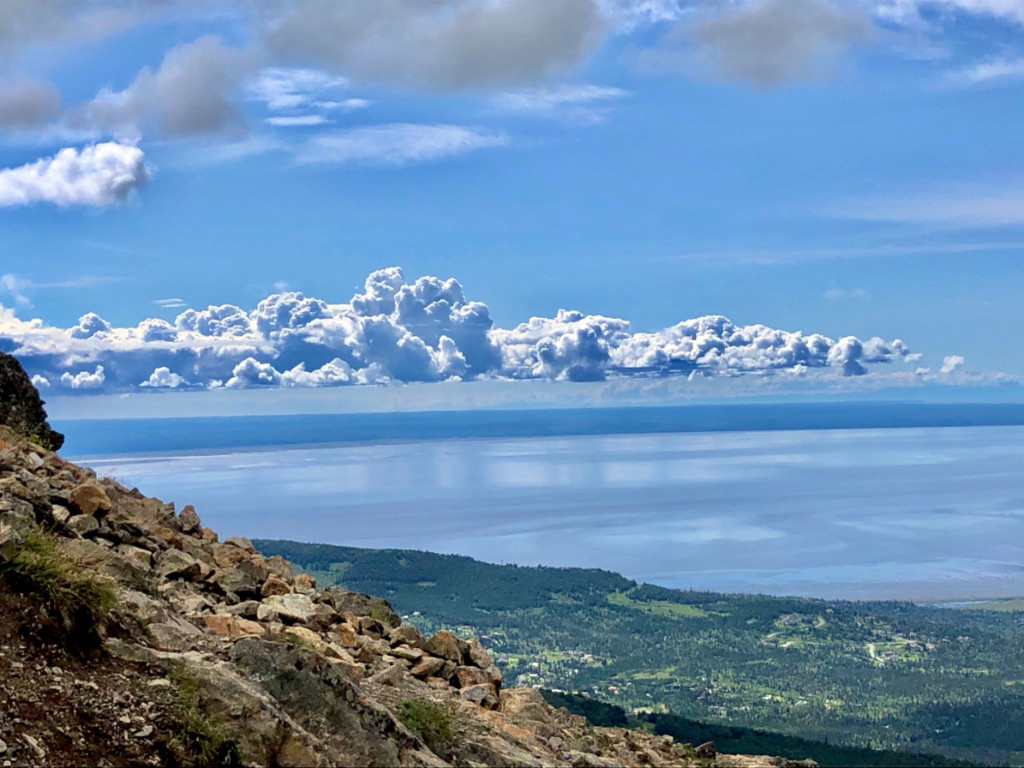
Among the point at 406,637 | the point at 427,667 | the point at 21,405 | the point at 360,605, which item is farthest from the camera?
the point at 21,405

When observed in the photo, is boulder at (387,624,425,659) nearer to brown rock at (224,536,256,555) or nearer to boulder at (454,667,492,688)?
boulder at (454,667,492,688)

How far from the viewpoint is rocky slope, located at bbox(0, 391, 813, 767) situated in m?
9.82

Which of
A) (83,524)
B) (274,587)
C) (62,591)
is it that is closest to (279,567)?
(274,587)

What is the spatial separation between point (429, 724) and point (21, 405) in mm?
14218

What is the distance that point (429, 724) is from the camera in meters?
12.5

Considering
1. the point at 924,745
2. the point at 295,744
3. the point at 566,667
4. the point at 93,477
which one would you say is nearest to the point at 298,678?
the point at 295,744

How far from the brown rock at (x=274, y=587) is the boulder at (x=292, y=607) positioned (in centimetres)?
28

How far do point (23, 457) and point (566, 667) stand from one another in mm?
164732

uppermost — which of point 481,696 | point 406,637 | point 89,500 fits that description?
point 89,500

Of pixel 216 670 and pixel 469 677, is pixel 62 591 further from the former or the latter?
pixel 469 677

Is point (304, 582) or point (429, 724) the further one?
point (304, 582)

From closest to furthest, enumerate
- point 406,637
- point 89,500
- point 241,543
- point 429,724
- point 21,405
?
1. point 429,724
2. point 89,500
3. point 406,637
4. point 241,543
5. point 21,405

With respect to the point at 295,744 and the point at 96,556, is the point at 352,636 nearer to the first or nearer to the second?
the point at 96,556

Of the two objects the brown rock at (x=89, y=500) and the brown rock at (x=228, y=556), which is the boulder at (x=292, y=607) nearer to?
the brown rock at (x=228, y=556)
